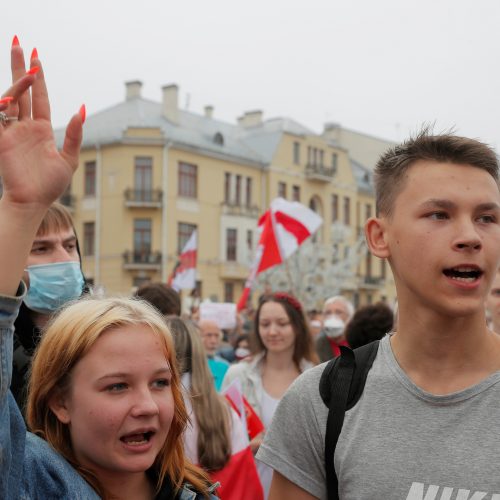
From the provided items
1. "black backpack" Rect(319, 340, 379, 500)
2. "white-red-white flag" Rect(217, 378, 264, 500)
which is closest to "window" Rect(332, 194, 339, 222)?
"white-red-white flag" Rect(217, 378, 264, 500)

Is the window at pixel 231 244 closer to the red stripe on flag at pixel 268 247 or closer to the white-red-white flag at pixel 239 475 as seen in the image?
the red stripe on flag at pixel 268 247

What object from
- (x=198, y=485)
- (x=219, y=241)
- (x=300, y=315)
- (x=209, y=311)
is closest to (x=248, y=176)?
(x=219, y=241)

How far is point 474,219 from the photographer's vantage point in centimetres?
220

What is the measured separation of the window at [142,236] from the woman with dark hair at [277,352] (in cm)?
3510

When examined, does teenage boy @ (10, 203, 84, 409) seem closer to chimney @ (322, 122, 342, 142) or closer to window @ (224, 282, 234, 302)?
window @ (224, 282, 234, 302)

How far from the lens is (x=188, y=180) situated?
42344 mm

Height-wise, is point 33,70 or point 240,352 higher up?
point 33,70

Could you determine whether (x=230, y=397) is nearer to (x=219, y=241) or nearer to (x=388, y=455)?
(x=388, y=455)

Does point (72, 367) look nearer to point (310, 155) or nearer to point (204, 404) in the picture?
point (204, 404)

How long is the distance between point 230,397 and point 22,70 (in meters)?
3.15

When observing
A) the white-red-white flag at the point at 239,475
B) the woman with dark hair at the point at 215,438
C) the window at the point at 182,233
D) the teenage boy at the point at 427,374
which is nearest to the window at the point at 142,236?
the window at the point at 182,233

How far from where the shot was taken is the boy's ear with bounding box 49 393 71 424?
2379 mm

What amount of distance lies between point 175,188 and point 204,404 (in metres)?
37.8

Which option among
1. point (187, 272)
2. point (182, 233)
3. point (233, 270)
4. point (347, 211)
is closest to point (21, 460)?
point (187, 272)
